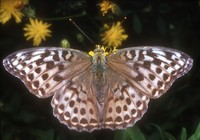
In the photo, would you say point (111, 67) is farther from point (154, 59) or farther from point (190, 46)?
point (190, 46)

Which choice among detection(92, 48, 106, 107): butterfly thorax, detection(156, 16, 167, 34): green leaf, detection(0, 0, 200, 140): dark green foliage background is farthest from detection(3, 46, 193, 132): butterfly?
detection(156, 16, 167, 34): green leaf

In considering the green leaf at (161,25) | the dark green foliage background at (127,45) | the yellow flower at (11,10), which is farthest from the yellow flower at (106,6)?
the yellow flower at (11,10)

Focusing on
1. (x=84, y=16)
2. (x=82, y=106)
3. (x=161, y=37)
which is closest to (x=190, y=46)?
(x=161, y=37)

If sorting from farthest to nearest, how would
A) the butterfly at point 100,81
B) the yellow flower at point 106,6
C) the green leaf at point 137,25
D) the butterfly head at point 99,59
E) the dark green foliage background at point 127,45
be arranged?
the green leaf at point 137,25, the yellow flower at point 106,6, the dark green foliage background at point 127,45, the butterfly head at point 99,59, the butterfly at point 100,81

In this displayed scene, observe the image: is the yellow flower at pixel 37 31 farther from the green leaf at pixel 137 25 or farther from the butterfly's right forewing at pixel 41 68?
the butterfly's right forewing at pixel 41 68

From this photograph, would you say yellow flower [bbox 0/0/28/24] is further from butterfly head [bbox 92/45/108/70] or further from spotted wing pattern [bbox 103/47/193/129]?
spotted wing pattern [bbox 103/47/193/129]

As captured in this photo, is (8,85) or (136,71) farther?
A: (8,85)
